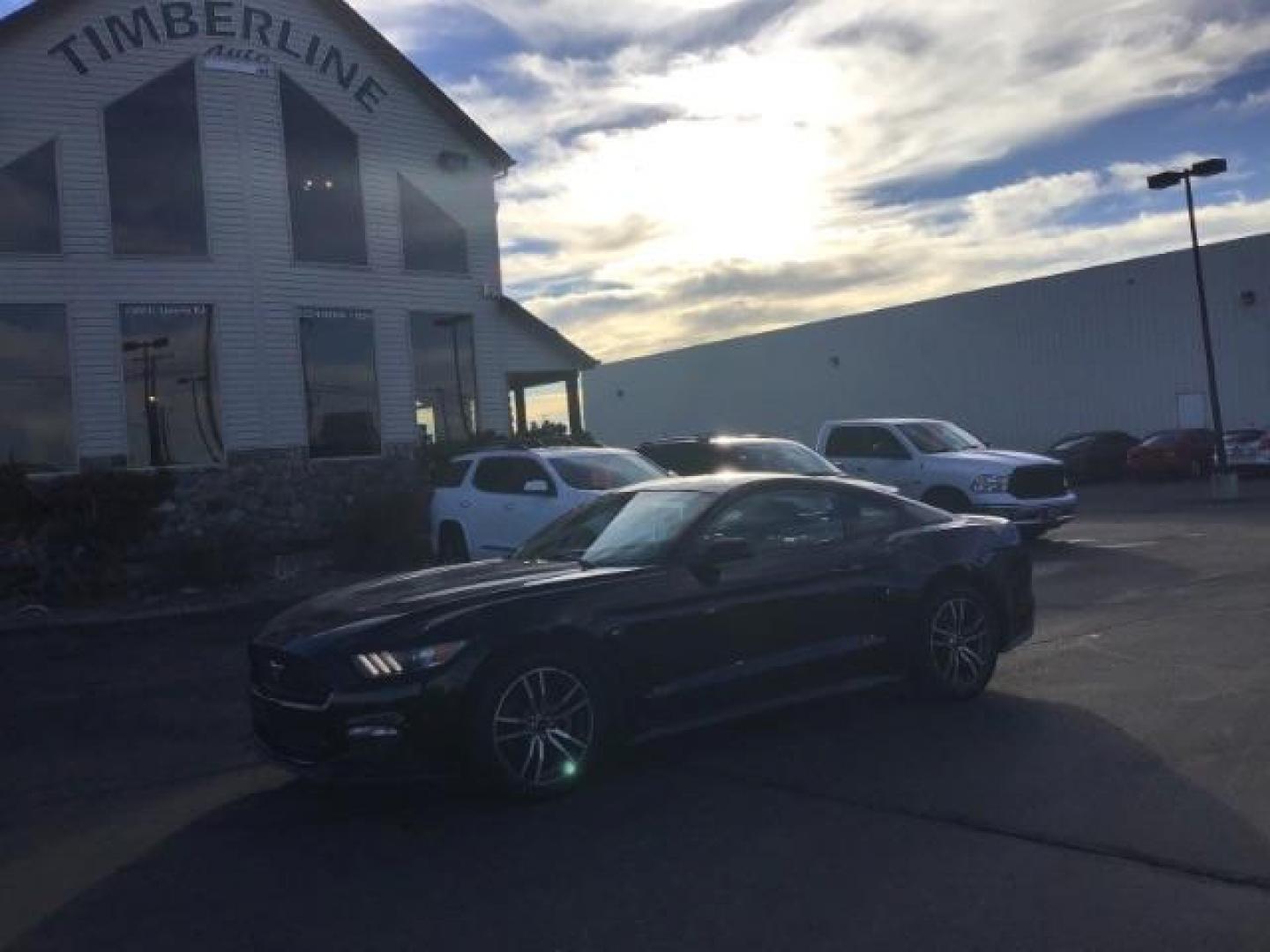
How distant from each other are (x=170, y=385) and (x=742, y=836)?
15735mm

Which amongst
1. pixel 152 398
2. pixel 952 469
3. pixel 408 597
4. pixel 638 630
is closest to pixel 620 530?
pixel 638 630

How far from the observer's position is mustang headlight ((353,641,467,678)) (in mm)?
5641

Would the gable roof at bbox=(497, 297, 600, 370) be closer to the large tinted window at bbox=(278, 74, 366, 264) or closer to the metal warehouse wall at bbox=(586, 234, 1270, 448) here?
the large tinted window at bbox=(278, 74, 366, 264)

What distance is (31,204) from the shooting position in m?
18.0

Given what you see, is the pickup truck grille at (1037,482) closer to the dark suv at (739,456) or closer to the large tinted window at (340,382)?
the dark suv at (739,456)

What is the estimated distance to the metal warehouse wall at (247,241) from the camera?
1811 cm

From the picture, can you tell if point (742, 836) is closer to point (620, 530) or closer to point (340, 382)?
point (620, 530)

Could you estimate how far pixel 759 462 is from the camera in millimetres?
16234

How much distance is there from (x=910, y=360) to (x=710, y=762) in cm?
Answer: 4077

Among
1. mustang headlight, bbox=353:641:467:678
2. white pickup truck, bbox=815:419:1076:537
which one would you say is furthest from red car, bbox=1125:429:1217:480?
mustang headlight, bbox=353:641:467:678

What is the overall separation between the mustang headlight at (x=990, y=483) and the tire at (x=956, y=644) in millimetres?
9077

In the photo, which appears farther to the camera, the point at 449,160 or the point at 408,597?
the point at 449,160

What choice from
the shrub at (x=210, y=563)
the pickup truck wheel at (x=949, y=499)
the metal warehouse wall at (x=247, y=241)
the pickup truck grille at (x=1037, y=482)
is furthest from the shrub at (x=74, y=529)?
the pickup truck grille at (x=1037, y=482)

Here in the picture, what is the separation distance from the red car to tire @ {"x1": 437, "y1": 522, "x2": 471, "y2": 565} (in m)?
21.9
